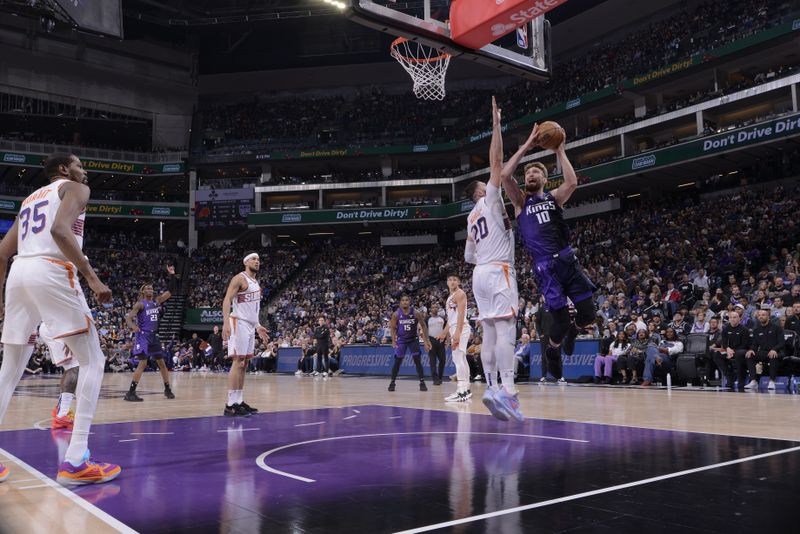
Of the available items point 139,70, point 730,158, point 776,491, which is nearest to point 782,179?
point 730,158

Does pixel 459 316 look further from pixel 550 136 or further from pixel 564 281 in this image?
pixel 550 136

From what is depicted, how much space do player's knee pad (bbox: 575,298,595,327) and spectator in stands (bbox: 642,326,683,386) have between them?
833 centimetres

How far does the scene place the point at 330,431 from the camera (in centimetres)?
691

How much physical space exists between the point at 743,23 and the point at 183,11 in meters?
31.5

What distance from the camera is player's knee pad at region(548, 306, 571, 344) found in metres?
6.19

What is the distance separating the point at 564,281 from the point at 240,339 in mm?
4888

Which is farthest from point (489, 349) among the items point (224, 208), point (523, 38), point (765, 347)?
point (224, 208)

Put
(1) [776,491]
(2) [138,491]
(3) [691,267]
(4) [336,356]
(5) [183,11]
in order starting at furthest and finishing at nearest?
(5) [183,11] → (4) [336,356] → (3) [691,267] → (2) [138,491] → (1) [776,491]

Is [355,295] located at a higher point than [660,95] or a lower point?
lower

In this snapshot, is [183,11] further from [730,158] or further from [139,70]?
[730,158]

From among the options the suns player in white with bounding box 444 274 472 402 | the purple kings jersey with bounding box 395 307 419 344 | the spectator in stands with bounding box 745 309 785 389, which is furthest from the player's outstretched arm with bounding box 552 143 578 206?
the spectator in stands with bounding box 745 309 785 389

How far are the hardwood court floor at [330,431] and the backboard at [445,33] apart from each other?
5.15 meters

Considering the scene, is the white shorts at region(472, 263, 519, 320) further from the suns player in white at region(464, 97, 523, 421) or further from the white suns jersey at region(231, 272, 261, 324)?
the white suns jersey at region(231, 272, 261, 324)

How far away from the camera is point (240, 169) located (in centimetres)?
4544
